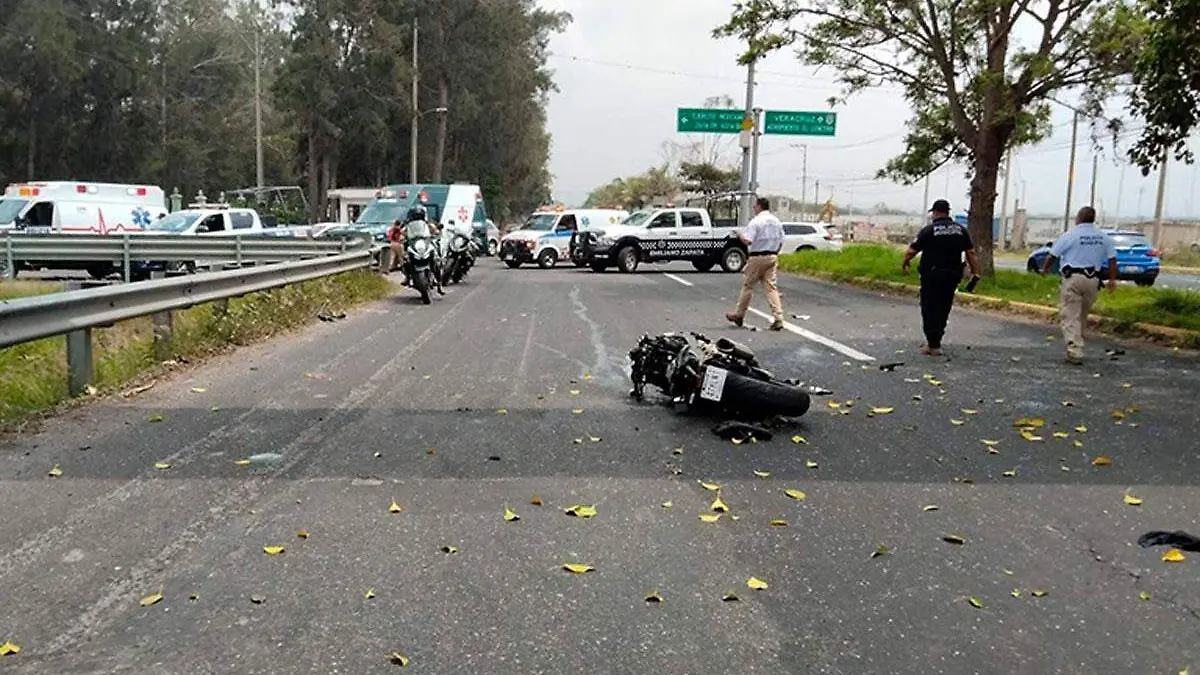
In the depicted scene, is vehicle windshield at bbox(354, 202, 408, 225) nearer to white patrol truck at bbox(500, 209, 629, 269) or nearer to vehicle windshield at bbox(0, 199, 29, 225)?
white patrol truck at bbox(500, 209, 629, 269)

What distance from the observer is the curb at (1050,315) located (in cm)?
1177

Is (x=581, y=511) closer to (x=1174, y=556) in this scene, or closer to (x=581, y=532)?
(x=581, y=532)

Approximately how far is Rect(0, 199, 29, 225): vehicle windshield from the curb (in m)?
22.2

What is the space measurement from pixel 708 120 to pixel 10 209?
22239mm

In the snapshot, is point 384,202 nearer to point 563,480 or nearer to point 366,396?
point 366,396

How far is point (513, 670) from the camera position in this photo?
3240 millimetres

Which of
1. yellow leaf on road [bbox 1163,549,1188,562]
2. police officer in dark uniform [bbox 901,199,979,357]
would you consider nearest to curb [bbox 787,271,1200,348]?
police officer in dark uniform [bbox 901,199,979,357]

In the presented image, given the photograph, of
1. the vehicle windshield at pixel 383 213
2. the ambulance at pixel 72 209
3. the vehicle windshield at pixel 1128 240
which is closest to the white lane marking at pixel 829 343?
the vehicle windshield at pixel 1128 240

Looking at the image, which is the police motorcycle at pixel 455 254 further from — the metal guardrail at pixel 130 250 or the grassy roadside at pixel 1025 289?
the grassy roadside at pixel 1025 289

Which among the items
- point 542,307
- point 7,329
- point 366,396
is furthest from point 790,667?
point 542,307

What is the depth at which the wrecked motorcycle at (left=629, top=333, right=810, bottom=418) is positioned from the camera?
22.1ft

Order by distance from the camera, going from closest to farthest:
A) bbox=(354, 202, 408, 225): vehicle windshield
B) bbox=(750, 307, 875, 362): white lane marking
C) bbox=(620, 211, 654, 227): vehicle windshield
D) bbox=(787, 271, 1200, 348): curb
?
bbox=(750, 307, 875, 362): white lane marking < bbox=(787, 271, 1200, 348): curb < bbox=(620, 211, 654, 227): vehicle windshield < bbox=(354, 202, 408, 225): vehicle windshield

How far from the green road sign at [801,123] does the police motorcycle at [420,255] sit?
64.5 feet

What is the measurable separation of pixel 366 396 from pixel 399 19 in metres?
49.1
